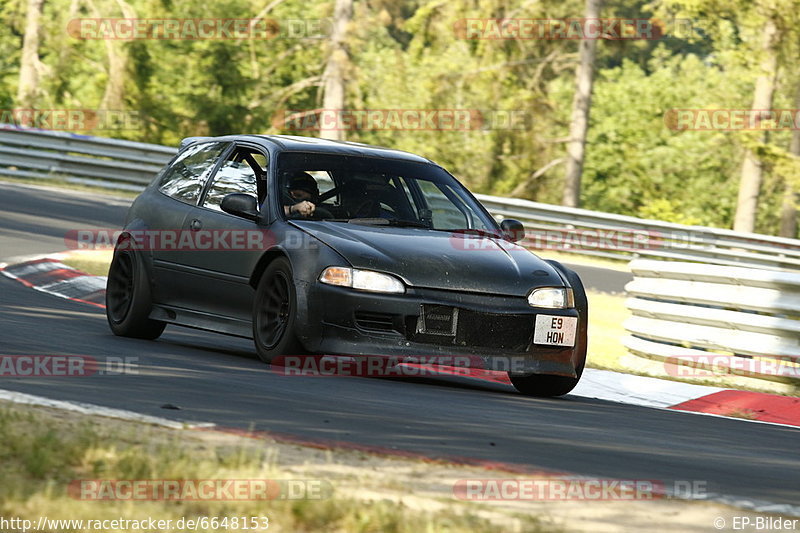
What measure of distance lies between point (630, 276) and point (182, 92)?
71.5 ft

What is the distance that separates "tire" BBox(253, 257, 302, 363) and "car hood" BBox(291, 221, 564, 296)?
338 mm

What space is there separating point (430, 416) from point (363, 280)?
1.52 meters

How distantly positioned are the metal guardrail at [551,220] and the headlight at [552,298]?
13744 millimetres

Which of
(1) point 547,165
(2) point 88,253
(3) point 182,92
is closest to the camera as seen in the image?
(2) point 88,253

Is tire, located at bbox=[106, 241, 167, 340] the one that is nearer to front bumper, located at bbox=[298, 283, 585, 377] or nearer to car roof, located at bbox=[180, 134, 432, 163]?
car roof, located at bbox=[180, 134, 432, 163]

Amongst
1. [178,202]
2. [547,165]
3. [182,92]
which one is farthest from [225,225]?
[182,92]

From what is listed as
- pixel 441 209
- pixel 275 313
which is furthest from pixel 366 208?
pixel 275 313

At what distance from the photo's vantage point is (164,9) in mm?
37531

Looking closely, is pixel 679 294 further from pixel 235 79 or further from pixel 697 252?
pixel 235 79

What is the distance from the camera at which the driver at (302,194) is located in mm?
8883

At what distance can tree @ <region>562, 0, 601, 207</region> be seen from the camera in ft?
109

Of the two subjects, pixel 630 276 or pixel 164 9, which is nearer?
A: pixel 630 276

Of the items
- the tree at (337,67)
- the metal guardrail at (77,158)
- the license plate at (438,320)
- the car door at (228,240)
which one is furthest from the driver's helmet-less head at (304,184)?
the tree at (337,67)

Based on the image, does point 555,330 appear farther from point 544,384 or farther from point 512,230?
point 512,230
